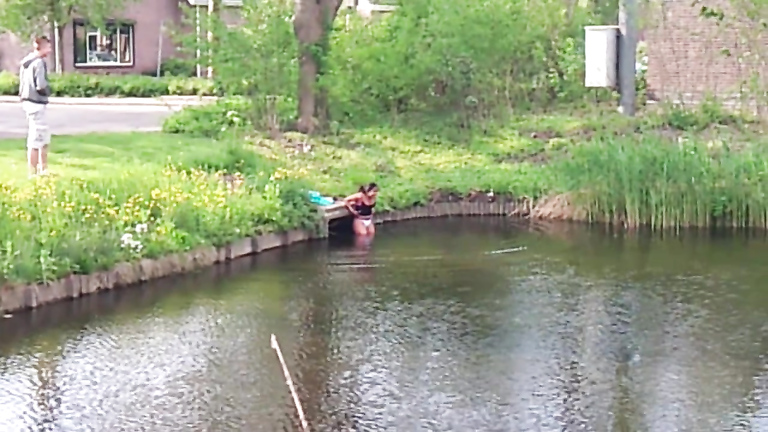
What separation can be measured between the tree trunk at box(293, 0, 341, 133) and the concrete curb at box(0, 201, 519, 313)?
356cm

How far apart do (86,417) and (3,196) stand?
4.50m

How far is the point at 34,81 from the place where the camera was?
15602 millimetres

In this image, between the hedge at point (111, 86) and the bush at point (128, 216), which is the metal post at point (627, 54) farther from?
the hedge at point (111, 86)

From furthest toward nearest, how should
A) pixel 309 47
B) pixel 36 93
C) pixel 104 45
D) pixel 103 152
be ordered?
pixel 104 45, pixel 309 47, pixel 103 152, pixel 36 93

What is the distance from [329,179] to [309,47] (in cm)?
330

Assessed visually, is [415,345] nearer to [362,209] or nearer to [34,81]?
[362,209]

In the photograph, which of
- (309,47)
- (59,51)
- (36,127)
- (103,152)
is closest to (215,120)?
(309,47)

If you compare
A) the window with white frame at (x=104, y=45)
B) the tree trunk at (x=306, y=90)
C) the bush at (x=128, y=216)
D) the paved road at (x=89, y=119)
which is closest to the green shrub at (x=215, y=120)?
the tree trunk at (x=306, y=90)

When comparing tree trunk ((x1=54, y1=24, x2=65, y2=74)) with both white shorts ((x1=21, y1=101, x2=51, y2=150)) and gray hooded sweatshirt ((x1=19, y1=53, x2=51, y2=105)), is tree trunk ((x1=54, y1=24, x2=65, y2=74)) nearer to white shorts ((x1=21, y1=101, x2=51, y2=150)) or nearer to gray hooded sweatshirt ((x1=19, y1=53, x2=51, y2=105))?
gray hooded sweatshirt ((x1=19, y1=53, x2=51, y2=105))

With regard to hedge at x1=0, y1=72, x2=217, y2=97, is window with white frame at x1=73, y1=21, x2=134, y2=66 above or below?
above

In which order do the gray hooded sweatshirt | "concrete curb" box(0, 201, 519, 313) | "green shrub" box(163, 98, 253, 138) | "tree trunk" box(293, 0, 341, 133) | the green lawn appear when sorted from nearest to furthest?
"concrete curb" box(0, 201, 519, 313)
the gray hooded sweatshirt
the green lawn
"tree trunk" box(293, 0, 341, 133)
"green shrub" box(163, 98, 253, 138)

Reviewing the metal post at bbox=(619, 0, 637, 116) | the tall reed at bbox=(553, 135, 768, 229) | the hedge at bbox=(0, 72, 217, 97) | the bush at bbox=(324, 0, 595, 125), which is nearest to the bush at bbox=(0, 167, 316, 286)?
the tall reed at bbox=(553, 135, 768, 229)

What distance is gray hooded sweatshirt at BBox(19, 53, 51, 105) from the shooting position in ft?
51.1

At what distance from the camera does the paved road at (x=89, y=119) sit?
2309 centimetres
